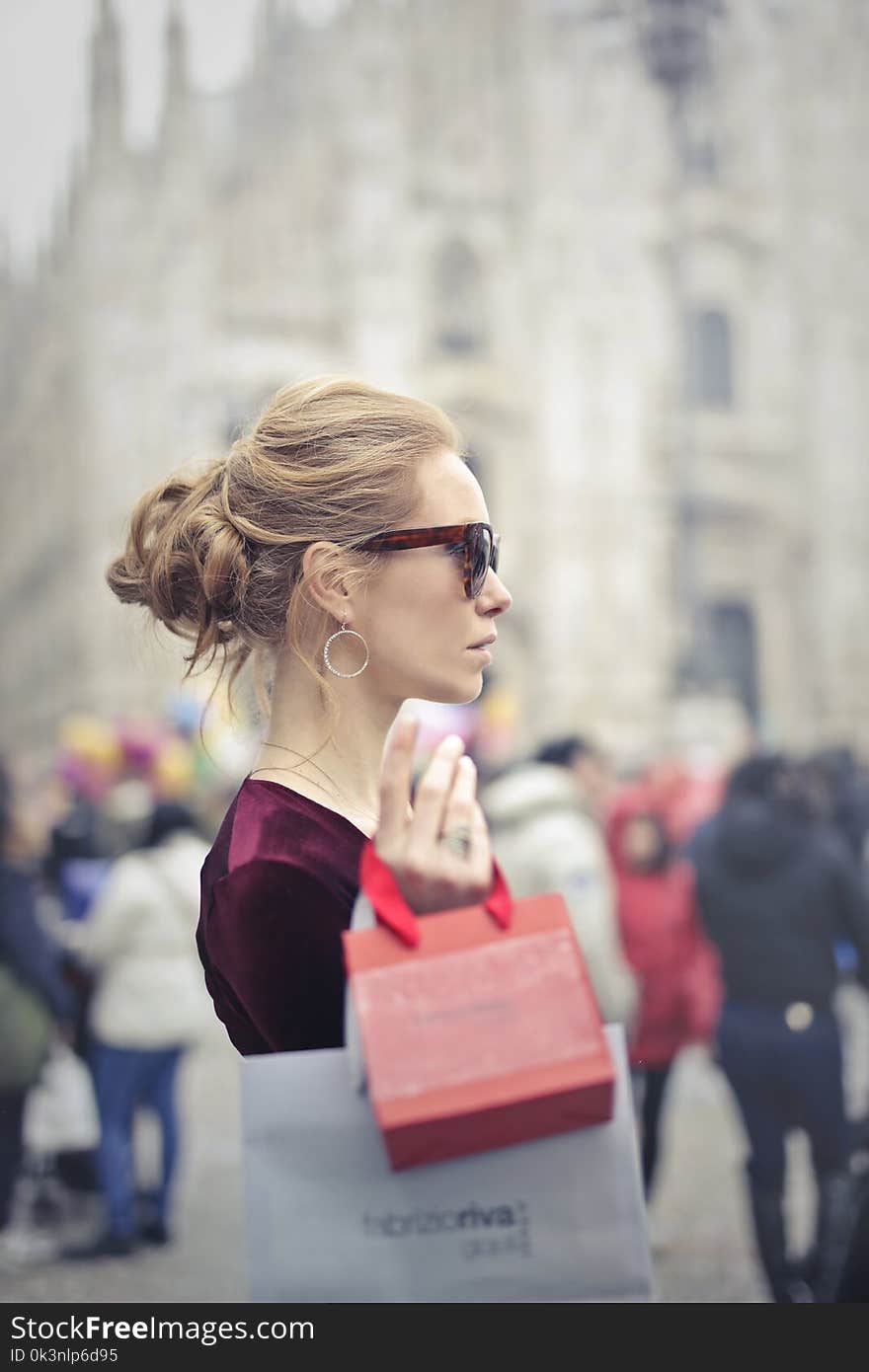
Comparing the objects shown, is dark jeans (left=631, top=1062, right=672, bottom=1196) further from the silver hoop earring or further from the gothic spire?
the gothic spire

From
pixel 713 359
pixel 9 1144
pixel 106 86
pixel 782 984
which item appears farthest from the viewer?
pixel 713 359

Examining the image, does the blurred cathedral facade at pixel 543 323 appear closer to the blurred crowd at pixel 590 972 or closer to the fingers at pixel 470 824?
the blurred crowd at pixel 590 972

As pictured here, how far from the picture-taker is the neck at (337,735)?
4.28ft

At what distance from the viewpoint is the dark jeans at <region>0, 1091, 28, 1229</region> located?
13.9 feet

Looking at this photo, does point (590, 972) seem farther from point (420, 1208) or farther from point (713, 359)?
point (713, 359)

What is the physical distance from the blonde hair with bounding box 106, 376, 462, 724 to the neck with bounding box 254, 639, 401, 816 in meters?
0.02

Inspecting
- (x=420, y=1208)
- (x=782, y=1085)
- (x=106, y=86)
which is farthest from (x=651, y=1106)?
(x=106, y=86)

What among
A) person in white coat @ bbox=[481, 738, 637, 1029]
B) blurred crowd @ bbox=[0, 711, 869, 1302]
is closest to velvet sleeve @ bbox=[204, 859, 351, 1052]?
blurred crowd @ bbox=[0, 711, 869, 1302]

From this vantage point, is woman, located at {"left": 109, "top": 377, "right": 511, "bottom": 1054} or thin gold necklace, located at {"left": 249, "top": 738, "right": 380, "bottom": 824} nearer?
woman, located at {"left": 109, "top": 377, "right": 511, "bottom": 1054}

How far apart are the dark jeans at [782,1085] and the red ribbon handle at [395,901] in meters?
2.86

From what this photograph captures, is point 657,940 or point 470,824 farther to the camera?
point 657,940

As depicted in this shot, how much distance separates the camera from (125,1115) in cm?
476

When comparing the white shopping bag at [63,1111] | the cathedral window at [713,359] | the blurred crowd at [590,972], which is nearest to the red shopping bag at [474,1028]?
the blurred crowd at [590,972]

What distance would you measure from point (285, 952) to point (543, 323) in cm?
2031
